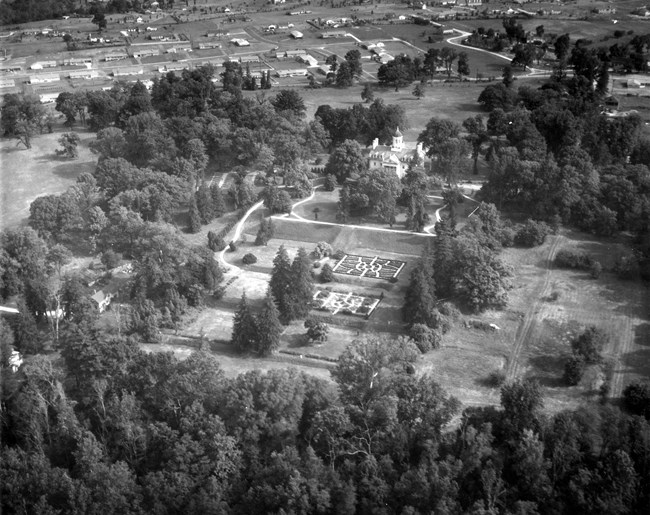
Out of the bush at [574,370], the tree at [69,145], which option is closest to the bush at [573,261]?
the bush at [574,370]

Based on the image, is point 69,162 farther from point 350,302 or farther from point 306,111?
point 350,302

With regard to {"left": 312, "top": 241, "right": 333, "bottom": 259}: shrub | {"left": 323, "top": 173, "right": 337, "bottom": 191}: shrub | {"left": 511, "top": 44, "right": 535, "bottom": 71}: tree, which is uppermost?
{"left": 511, "top": 44, "right": 535, "bottom": 71}: tree

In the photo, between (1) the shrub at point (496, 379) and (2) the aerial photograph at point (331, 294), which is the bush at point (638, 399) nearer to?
(2) the aerial photograph at point (331, 294)

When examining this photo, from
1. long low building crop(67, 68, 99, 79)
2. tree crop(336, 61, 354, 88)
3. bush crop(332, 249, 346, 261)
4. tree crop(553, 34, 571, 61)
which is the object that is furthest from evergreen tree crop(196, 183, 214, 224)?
tree crop(553, 34, 571, 61)

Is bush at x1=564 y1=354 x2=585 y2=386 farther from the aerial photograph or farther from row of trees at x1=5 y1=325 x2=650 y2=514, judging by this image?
row of trees at x1=5 y1=325 x2=650 y2=514

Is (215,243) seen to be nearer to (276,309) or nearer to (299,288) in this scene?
(299,288)
